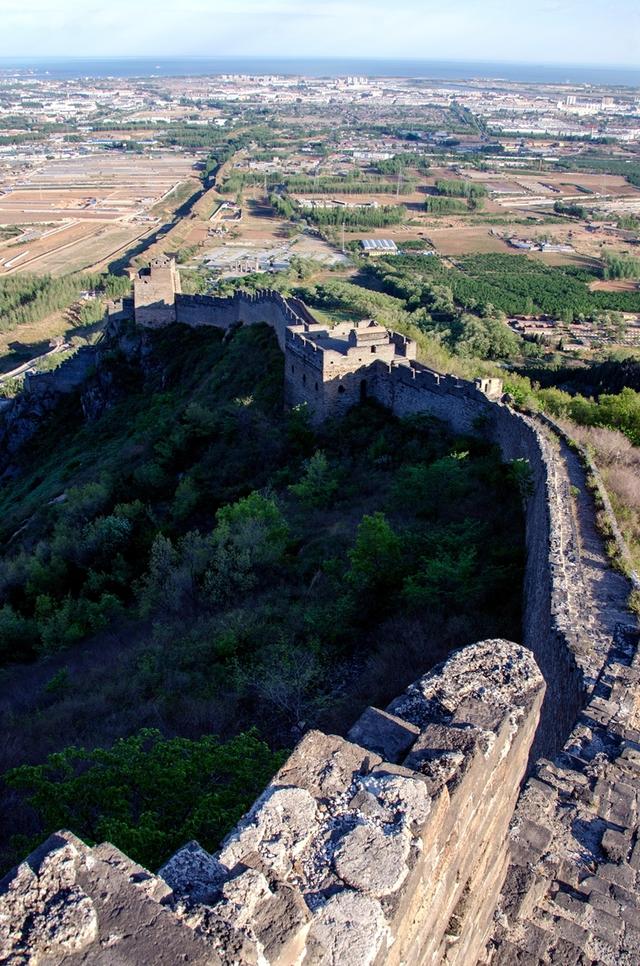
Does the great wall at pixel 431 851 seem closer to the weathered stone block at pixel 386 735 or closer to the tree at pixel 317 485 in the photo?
the weathered stone block at pixel 386 735

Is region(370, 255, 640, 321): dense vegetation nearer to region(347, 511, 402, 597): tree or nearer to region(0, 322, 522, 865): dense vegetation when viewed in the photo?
region(0, 322, 522, 865): dense vegetation

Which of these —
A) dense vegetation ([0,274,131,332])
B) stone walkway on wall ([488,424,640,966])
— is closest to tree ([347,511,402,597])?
stone walkway on wall ([488,424,640,966])

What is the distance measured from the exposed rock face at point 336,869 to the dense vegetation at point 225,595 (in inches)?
124

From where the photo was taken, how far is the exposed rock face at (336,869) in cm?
299

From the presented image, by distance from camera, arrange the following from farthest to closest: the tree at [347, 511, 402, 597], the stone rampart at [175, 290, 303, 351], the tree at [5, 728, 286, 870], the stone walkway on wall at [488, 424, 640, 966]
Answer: the stone rampart at [175, 290, 303, 351], the tree at [347, 511, 402, 597], the tree at [5, 728, 286, 870], the stone walkway on wall at [488, 424, 640, 966]

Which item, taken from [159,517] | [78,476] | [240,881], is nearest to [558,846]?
[240,881]

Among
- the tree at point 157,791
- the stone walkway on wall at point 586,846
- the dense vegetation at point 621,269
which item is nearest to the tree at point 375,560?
the tree at point 157,791

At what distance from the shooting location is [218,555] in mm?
16453

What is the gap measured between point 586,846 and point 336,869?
3.46 meters

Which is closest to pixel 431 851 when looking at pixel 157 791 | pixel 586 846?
pixel 586 846

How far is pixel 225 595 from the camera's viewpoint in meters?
15.9

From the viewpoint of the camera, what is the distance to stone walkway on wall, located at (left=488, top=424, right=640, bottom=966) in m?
5.45

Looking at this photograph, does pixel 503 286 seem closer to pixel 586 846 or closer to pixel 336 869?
pixel 586 846

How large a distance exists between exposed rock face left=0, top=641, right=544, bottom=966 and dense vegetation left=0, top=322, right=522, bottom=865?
3143 mm
